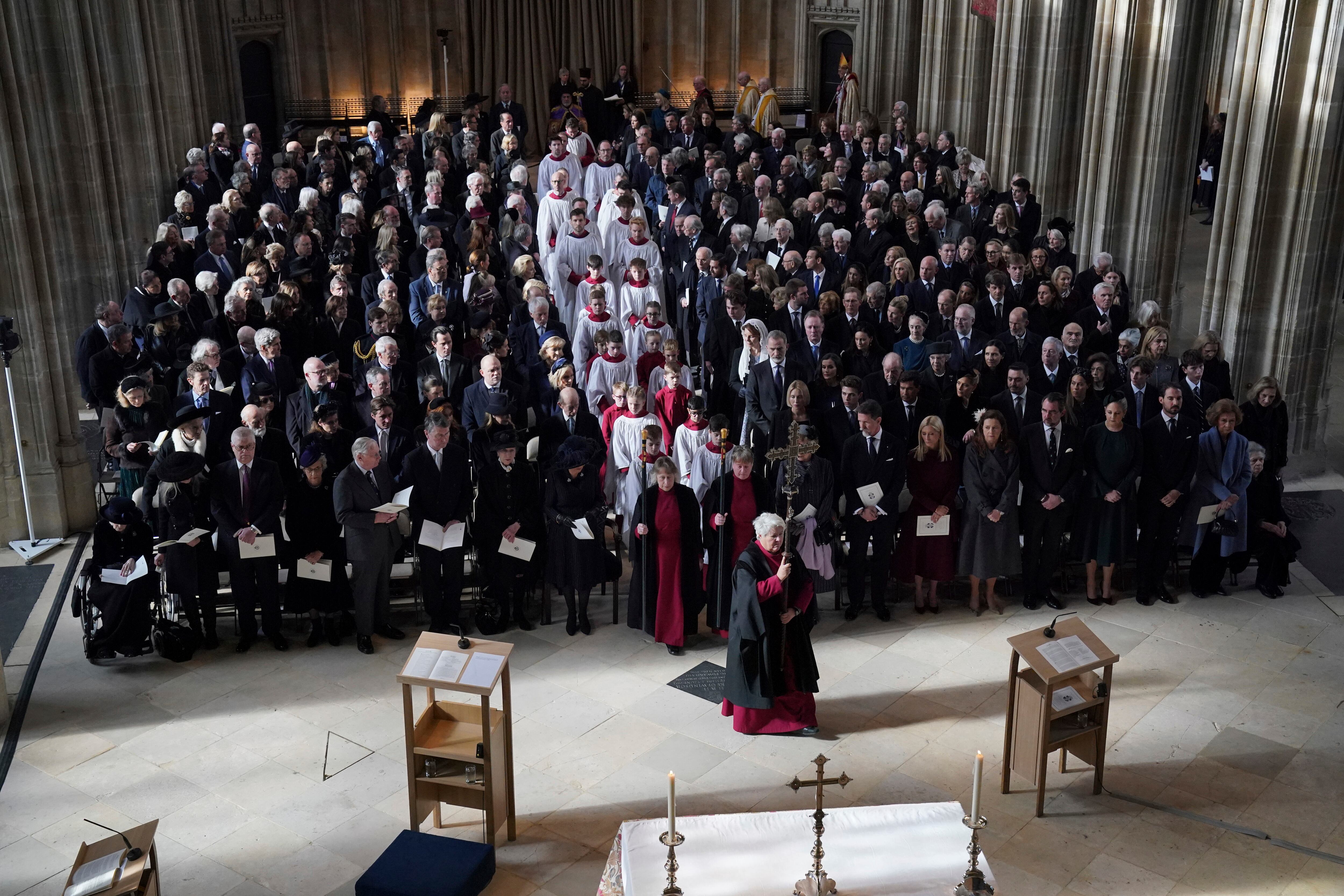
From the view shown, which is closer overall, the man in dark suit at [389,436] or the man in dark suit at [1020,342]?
the man in dark suit at [389,436]

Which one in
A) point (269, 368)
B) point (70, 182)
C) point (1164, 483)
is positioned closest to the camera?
point (1164, 483)

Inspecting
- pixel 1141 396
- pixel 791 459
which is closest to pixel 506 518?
pixel 791 459

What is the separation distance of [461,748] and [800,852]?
217 cm

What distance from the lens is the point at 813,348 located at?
12820 mm

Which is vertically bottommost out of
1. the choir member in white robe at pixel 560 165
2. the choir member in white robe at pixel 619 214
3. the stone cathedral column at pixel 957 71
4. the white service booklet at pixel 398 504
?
the white service booklet at pixel 398 504

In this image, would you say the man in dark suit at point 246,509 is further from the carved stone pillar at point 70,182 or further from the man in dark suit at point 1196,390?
the man in dark suit at point 1196,390

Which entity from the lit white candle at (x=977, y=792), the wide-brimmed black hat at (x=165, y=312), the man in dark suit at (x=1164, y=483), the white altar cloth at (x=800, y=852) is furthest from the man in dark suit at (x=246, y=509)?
the man in dark suit at (x=1164, y=483)

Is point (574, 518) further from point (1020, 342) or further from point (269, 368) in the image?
point (1020, 342)

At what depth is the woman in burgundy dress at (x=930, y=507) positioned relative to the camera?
1093 centimetres

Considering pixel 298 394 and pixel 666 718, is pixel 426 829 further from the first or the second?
pixel 298 394

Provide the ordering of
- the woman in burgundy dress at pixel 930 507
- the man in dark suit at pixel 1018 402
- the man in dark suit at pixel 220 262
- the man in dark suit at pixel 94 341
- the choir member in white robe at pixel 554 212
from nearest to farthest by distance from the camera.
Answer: the woman in burgundy dress at pixel 930 507, the man in dark suit at pixel 1018 402, the man in dark suit at pixel 94 341, the man in dark suit at pixel 220 262, the choir member in white robe at pixel 554 212

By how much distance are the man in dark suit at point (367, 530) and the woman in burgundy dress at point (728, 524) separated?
238cm

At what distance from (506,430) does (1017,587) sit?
4515 mm

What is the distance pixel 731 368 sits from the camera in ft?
43.5
